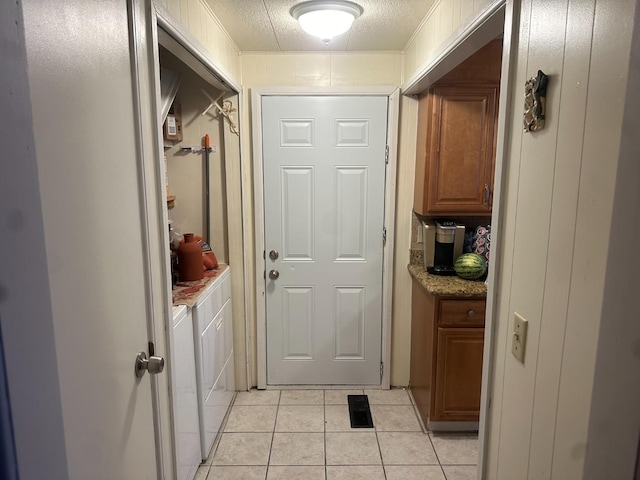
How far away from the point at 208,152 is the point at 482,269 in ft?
5.81

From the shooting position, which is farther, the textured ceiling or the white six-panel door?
the white six-panel door

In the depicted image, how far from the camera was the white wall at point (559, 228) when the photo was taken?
2.36ft

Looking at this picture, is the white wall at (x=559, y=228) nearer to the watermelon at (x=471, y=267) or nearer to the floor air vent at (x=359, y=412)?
the watermelon at (x=471, y=267)

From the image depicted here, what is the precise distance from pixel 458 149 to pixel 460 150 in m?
0.01

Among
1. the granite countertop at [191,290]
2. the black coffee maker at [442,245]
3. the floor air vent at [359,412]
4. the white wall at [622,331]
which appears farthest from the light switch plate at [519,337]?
the floor air vent at [359,412]

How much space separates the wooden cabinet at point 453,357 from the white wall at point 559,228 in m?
1.08

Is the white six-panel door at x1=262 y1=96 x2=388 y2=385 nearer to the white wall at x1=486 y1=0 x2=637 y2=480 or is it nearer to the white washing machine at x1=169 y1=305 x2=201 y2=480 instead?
the white washing machine at x1=169 y1=305 x2=201 y2=480

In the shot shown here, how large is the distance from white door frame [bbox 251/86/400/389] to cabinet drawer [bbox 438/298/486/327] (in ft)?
1.85

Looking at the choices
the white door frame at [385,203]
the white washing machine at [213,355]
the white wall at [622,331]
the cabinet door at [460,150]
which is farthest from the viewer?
the white door frame at [385,203]

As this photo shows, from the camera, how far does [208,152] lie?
98.0 inches

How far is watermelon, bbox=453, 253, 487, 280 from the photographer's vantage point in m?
2.34

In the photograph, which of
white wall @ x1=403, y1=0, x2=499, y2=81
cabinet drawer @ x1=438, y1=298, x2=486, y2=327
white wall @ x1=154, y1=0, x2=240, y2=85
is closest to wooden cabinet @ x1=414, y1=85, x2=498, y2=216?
white wall @ x1=403, y1=0, x2=499, y2=81

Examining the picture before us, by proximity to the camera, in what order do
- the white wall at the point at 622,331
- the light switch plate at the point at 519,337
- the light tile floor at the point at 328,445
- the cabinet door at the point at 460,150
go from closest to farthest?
the white wall at the point at 622,331
the light switch plate at the point at 519,337
the light tile floor at the point at 328,445
the cabinet door at the point at 460,150

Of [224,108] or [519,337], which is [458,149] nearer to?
[224,108]
